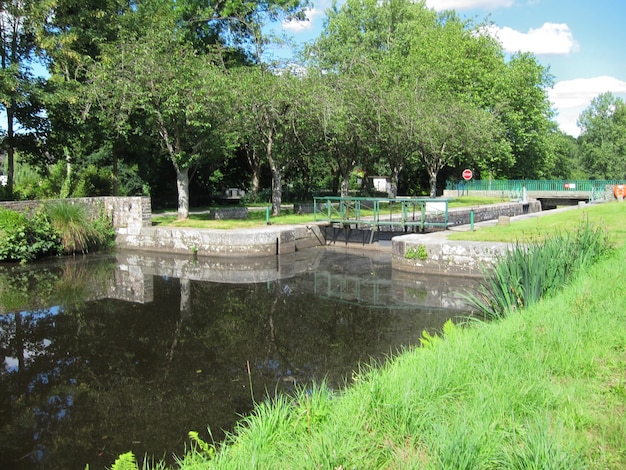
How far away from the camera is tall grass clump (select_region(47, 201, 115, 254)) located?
49.1 feet

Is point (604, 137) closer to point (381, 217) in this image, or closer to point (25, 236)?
point (381, 217)

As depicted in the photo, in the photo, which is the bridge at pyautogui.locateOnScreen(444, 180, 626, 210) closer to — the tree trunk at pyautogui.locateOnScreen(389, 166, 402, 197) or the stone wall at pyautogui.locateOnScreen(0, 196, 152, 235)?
the tree trunk at pyautogui.locateOnScreen(389, 166, 402, 197)

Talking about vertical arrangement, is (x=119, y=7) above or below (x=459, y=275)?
above

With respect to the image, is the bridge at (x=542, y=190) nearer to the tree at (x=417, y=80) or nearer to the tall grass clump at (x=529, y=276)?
the tree at (x=417, y=80)

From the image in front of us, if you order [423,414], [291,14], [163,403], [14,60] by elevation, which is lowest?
[163,403]

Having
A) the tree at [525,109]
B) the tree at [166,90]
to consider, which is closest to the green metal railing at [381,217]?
the tree at [166,90]

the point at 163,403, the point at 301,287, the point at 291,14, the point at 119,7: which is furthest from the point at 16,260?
the point at 291,14

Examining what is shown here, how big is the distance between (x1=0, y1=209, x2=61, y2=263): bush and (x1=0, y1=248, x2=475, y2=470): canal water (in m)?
0.79

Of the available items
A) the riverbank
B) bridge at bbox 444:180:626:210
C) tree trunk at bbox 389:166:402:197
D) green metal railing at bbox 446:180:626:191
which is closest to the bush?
the riverbank

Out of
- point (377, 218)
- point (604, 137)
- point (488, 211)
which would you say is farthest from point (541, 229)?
point (604, 137)

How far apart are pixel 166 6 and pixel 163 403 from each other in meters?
22.6

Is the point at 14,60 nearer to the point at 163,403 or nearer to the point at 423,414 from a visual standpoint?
the point at 163,403

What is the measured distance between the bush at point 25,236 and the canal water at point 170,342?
787 millimetres

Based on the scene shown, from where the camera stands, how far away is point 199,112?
16.7 m
